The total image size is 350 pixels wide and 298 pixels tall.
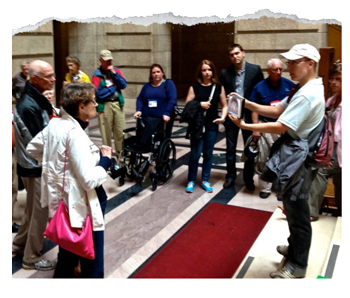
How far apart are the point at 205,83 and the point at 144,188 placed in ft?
5.15

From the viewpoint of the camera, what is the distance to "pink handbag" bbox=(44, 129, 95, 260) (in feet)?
8.62

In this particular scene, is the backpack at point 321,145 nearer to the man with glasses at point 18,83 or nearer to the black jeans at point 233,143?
the black jeans at point 233,143

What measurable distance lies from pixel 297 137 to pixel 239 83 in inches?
99.4

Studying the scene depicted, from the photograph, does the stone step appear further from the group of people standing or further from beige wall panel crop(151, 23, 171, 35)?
beige wall panel crop(151, 23, 171, 35)

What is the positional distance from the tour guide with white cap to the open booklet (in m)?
0.03

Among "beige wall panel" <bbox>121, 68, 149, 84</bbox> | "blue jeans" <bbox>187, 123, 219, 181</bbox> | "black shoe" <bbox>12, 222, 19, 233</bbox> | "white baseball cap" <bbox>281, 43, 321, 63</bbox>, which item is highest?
"white baseball cap" <bbox>281, 43, 321, 63</bbox>

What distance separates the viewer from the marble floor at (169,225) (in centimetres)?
349

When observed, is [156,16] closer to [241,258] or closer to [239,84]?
[241,258]

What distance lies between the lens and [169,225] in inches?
175

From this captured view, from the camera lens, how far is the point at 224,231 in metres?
4.29

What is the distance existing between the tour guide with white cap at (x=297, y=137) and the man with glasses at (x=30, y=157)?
143 cm

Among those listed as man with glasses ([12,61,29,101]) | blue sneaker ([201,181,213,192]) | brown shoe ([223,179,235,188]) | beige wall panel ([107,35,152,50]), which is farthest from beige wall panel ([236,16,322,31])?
man with glasses ([12,61,29,101])

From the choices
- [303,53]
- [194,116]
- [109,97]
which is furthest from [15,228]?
[303,53]
